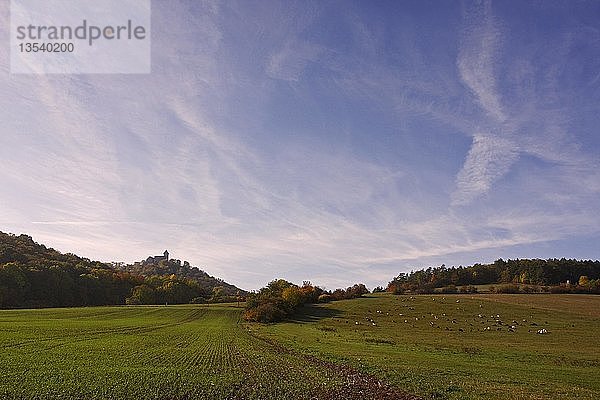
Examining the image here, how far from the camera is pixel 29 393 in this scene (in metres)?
26.9

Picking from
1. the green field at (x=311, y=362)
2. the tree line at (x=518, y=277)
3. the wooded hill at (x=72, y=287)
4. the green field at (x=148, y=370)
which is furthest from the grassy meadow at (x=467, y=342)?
the wooded hill at (x=72, y=287)

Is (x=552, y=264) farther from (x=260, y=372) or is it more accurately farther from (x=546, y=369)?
(x=260, y=372)

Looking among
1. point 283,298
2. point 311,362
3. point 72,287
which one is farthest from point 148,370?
point 72,287

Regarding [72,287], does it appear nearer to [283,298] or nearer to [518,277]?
[283,298]

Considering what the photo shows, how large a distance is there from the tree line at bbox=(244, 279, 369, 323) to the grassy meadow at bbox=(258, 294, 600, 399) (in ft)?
20.3

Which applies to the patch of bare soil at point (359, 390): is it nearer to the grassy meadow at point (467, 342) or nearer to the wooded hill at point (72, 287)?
the grassy meadow at point (467, 342)

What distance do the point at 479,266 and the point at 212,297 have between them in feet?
321

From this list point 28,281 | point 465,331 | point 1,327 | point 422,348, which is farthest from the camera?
point 28,281

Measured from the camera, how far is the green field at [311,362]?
29.6 m

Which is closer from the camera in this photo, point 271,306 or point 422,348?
point 422,348

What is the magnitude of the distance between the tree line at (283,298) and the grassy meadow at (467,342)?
→ 6.18 m

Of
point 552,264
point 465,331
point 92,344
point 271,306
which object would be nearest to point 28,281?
point 271,306

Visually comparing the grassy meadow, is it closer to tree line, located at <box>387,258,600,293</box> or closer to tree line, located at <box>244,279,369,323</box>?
tree line, located at <box>244,279,369,323</box>

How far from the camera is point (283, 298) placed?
11444 centimetres
